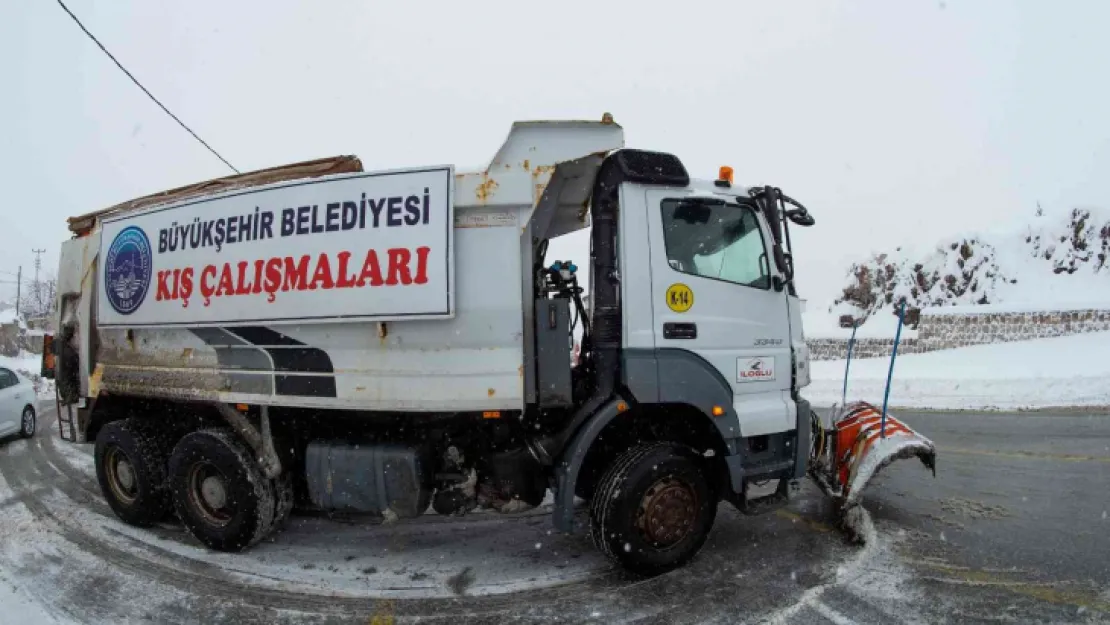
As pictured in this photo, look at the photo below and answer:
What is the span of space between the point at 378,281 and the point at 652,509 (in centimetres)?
227

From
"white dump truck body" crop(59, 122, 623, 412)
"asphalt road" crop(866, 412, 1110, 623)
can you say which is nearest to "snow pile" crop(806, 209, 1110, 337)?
"asphalt road" crop(866, 412, 1110, 623)

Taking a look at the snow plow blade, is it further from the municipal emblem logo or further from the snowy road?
the municipal emblem logo

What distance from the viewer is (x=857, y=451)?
5344 mm

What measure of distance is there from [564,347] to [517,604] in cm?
157

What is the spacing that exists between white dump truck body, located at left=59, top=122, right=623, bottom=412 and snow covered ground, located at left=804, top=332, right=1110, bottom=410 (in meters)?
10.7

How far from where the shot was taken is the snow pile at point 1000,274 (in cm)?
2067

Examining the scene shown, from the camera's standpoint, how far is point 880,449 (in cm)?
509

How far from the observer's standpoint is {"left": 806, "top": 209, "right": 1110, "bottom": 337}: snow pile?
67.8 feet

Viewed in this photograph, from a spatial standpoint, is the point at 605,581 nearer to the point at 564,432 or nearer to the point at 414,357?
the point at 564,432

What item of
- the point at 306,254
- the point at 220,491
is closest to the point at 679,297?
the point at 306,254

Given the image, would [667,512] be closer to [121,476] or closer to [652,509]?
[652,509]

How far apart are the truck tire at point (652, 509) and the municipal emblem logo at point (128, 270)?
12.8 ft

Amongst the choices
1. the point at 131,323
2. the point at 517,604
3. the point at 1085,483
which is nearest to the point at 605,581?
the point at 517,604

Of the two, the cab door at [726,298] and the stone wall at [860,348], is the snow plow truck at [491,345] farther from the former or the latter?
the stone wall at [860,348]
